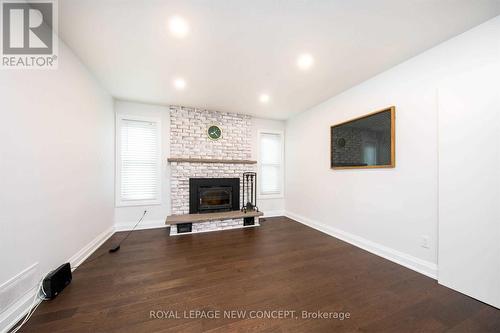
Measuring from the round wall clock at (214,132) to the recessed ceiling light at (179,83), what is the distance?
119 cm

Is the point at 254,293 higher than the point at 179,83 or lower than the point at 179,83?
lower

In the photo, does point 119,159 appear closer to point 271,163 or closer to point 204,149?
point 204,149

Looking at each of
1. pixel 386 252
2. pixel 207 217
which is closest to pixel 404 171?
pixel 386 252

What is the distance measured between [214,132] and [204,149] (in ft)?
1.55

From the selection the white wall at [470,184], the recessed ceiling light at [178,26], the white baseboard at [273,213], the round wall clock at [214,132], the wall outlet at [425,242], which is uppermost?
the recessed ceiling light at [178,26]

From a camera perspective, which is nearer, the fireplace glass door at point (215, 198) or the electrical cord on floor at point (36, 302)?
the electrical cord on floor at point (36, 302)

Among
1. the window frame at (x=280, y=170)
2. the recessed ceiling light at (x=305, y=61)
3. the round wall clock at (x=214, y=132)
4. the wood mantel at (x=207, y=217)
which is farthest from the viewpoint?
the window frame at (x=280, y=170)

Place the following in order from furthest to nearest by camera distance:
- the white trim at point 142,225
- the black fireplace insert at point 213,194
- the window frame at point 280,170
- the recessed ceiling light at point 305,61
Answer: the window frame at point 280,170
the black fireplace insert at point 213,194
the white trim at point 142,225
the recessed ceiling light at point 305,61

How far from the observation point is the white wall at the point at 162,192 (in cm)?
348

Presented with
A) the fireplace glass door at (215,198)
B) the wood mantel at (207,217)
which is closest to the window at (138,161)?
the wood mantel at (207,217)

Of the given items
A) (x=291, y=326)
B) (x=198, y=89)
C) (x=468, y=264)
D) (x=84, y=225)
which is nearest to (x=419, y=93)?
(x=468, y=264)

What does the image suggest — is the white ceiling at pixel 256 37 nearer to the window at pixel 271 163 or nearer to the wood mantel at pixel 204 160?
the wood mantel at pixel 204 160

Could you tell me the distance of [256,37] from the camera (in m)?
1.84

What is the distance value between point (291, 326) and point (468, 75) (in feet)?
9.57
